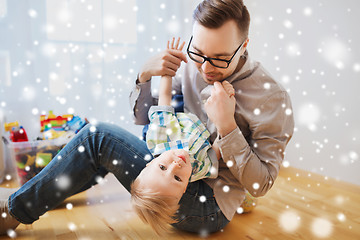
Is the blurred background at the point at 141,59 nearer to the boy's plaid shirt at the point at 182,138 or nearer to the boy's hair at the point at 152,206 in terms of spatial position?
the boy's plaid shirt at the point at 182,138

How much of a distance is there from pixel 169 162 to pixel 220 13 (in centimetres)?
53

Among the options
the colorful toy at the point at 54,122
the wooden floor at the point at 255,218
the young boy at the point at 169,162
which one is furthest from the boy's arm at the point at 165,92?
the colorful toy at the point at 54,122

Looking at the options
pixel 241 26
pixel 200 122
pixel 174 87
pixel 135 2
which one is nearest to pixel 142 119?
pixel 174 87

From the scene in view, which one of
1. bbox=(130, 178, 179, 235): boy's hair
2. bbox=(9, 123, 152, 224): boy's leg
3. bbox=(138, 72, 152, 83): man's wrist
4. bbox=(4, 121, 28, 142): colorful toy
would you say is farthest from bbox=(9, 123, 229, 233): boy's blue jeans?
bbox=(4, 121, 28, 142): colorful toy

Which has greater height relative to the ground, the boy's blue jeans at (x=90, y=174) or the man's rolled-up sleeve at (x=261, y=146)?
the man's rolled-up sleeve at (x=261, y=146)

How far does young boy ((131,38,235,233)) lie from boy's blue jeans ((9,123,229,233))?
0.25 feet

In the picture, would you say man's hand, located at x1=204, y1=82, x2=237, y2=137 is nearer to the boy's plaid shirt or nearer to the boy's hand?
the boy's plaid shirt

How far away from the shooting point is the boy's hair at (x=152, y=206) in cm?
112

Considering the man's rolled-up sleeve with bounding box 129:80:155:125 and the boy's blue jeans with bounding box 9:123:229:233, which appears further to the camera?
the man's rolled-up sleeve with bounding box 129:80:155:125

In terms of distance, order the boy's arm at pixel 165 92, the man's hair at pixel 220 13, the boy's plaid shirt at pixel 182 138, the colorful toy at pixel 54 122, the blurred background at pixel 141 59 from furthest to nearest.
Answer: the colorful toy at pixel 54 122 < the blurred background at pixel 141 59 < the boy's arm at pixel 165 92 < the boy's plaid shirt at pixel 182 138 < the man's hair at pixel 220 13

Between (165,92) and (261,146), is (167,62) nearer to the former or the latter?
(165,92)

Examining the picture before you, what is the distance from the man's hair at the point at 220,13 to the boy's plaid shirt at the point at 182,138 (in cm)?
35

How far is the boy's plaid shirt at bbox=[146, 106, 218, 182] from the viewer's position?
3.99ft

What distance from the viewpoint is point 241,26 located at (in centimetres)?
117
